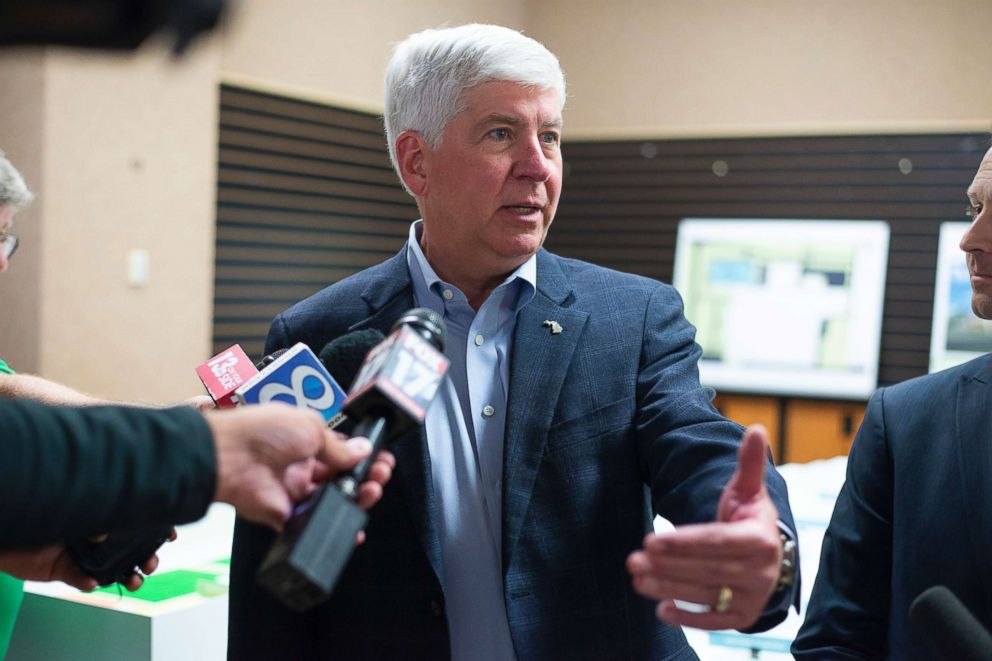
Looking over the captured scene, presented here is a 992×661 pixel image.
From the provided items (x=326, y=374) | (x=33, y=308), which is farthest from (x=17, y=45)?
(x=33, y=308)

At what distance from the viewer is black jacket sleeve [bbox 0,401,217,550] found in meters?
0.92

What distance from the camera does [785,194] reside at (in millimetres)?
7051

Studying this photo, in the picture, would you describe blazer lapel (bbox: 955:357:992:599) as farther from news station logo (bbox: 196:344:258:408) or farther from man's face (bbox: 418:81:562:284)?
news station logo (bbox: 196:344:258:408)

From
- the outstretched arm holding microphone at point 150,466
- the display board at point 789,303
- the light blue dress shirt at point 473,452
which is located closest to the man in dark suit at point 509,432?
the light blue dress shirt at point 473,452

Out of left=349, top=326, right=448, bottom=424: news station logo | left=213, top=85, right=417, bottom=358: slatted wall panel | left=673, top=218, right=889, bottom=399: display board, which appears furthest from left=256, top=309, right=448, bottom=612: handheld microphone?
left=673, top=218, right=889, bottom=399: display board

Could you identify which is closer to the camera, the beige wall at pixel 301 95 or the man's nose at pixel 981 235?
the man's nose at pixel 981 235

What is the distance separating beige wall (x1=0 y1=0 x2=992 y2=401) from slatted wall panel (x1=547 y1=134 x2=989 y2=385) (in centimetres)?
14

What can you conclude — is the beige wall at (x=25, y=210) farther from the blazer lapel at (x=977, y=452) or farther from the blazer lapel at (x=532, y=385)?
the blazer lapel at (x=977, y=452)

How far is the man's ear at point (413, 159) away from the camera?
193 cm

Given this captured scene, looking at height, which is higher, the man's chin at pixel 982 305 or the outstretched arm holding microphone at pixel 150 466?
the man's chin at pixel 982 305

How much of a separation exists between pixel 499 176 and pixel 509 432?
0.45 m

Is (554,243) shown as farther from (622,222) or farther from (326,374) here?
(326,374)

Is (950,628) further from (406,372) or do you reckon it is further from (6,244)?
(6,244)

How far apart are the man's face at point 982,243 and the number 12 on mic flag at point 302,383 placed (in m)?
1.05
